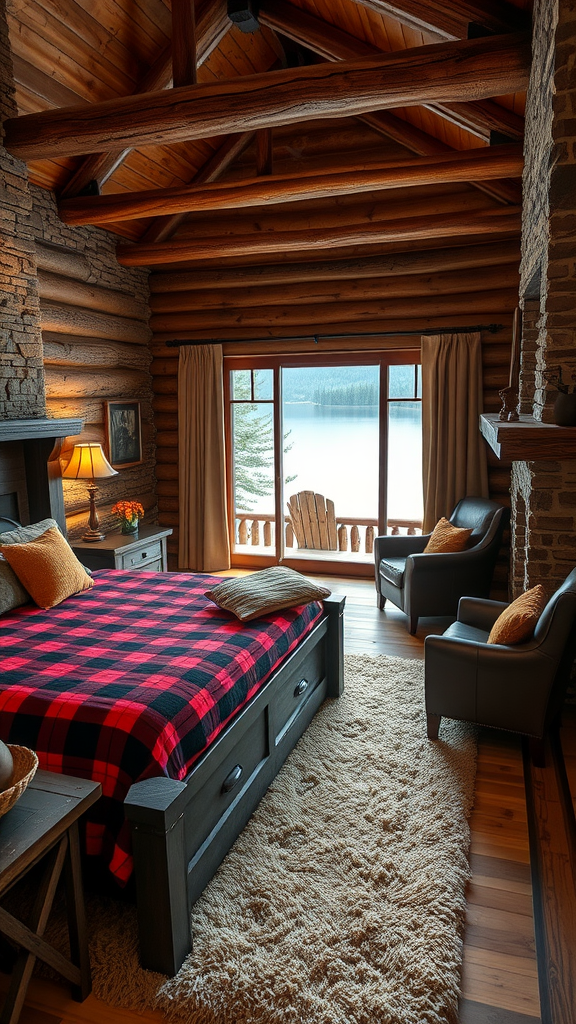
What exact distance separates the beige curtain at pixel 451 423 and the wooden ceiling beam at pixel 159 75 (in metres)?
3.02

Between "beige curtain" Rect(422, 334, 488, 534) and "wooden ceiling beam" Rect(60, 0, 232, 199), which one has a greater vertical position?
"wooden ceiling beam" Rect(60, 0, 232, 199)

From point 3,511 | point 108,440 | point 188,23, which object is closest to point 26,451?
point 3,511

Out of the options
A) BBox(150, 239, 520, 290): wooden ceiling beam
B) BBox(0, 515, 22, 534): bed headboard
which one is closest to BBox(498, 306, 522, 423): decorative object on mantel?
BBox(150, 239, 520, 290): wooden ceiling beam

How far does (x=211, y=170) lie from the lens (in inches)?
249

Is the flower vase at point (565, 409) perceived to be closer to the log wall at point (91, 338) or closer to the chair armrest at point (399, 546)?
the chair armrest at point (399, 546)

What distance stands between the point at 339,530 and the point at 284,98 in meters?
4.34

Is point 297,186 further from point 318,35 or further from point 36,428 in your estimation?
point 36,428

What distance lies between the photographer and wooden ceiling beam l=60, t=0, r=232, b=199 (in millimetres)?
4863

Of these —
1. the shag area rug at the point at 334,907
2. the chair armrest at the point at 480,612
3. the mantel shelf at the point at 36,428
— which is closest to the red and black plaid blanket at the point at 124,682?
the shag area rug at the point at 334,907

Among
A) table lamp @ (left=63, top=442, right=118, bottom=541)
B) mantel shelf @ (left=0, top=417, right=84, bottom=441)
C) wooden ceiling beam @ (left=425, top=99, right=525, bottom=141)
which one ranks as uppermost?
wooden ceiling beam @ (left=425, top=99, right=525, bottom=141)

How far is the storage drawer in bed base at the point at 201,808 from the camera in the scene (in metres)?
2.11

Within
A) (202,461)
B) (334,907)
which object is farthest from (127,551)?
(334,907)

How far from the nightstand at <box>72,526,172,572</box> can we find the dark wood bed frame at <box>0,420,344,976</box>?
919 millimetres

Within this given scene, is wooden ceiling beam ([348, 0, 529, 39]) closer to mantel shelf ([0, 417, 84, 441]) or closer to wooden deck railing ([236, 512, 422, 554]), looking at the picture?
mantel shelf ([0, 417, 84, 441])
